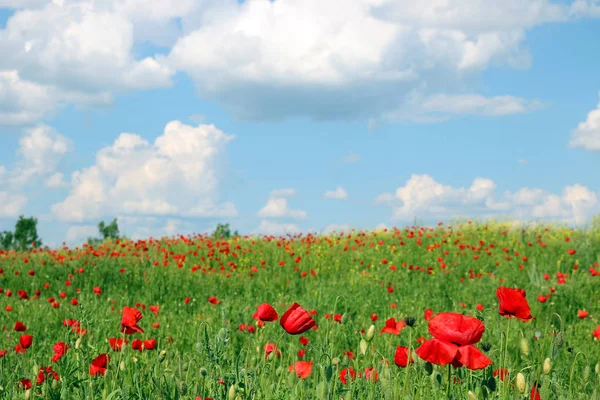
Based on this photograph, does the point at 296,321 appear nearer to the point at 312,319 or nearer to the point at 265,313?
the point at 312,319

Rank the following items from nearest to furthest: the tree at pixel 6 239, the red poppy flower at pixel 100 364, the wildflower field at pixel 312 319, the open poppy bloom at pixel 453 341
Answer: the open poppy bloom at pixel 453 341 → the wildflower field at pixel 312 319 → the red poppy flower at pixel 100 364 → the tree at pixel 6 239

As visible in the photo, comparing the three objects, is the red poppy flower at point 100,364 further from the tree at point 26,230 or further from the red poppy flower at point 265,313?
the tree at point 26,230

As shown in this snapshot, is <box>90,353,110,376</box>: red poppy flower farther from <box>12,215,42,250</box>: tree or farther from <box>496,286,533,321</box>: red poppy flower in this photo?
<box>12,215,42,250</box>: tree

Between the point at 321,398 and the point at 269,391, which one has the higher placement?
the point at 321,398

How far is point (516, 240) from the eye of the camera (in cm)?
1527

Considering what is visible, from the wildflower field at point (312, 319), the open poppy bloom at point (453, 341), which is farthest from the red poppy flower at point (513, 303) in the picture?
the open poppy bloom at point (453, 341)

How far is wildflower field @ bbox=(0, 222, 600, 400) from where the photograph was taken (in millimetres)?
2555

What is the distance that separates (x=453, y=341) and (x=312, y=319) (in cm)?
61

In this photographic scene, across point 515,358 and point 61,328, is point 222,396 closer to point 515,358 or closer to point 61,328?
point 515,358

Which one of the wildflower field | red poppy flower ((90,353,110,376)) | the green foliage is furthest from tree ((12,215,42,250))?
red poppy flower ((90,353,110,376))

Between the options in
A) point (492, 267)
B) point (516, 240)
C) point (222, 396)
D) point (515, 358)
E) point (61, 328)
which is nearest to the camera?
point (222, 396)

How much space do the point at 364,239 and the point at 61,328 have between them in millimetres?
10230

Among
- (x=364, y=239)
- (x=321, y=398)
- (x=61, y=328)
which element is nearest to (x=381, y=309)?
(x=61, y=328)

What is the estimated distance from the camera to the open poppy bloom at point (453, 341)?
2.00 meters
